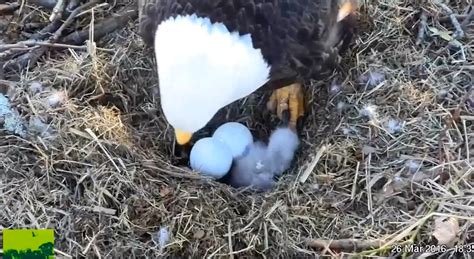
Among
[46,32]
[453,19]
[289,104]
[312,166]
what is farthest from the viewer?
[46,32]

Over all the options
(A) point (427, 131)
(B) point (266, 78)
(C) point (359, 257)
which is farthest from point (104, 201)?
(A) point (427, 131)

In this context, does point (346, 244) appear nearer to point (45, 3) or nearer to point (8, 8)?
point (45, 3)

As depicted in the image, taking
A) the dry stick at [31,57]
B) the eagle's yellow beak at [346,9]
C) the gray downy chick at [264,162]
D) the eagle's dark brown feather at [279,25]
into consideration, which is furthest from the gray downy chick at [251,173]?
the dry stick at [31,57]

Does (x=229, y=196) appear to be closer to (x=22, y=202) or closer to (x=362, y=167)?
(x=362, y=167)

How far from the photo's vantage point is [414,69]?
3.23 metres

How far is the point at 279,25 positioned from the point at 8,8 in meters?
1.53

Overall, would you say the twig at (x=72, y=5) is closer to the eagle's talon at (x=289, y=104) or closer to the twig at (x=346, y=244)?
the eagle's talon at (x=289, y=104)

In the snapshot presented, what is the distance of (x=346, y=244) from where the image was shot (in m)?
2.65

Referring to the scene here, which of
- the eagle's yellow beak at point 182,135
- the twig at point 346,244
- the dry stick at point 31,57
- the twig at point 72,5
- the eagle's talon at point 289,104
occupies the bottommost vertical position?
the twig at point 346,244

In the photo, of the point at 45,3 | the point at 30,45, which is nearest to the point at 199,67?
the point at 30,45

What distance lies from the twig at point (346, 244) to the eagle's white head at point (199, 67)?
1.93 feet

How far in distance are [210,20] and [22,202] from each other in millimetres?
971

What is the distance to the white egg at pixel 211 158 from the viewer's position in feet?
9.65

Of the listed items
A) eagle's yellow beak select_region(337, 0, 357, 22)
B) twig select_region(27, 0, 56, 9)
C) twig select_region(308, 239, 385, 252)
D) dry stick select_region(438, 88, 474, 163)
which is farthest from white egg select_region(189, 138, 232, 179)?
twig select_region(27, 0, 56, 9)
